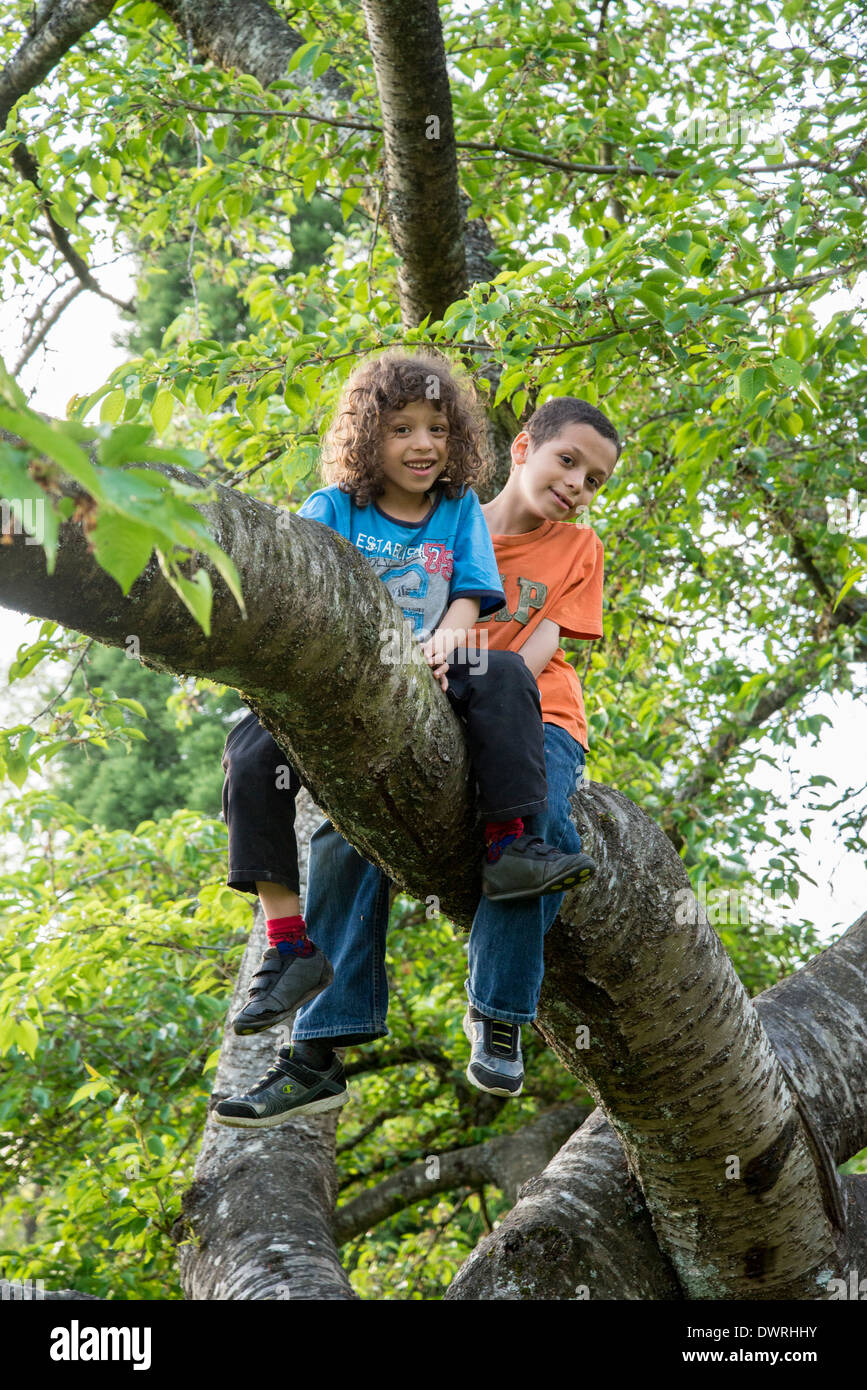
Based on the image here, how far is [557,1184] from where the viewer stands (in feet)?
8.98

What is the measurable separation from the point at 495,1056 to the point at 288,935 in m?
0.49

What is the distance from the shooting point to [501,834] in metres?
1.99

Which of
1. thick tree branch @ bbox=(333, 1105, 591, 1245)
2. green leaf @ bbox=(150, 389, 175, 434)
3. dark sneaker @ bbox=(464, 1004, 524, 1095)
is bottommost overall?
thick tree branch @ bbox=(333, 1105, 591, 1245)

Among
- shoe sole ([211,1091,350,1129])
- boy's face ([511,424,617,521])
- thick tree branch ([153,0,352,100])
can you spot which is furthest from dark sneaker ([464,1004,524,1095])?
thick tree branch ([153,0,352,100])

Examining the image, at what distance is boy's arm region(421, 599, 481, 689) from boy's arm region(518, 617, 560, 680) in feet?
0.73

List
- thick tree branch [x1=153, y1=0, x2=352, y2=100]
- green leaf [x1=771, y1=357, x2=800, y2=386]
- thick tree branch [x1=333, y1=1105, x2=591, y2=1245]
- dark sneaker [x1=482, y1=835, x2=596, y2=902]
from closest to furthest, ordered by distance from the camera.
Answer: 1. dark sneaker [x1=482, y1=835, x2=596, y2=902]
2. green leaf [x1=771, y1=357, x2=800, y2=386]
3. thick tree branch [x1=153, y1=0, x2=352, y2=100]
4. thick tree branch [x1=333, y1=1105, x2=591, y2=1245]

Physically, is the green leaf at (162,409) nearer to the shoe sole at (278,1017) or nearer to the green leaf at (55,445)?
the shoe sole at (278,1017)

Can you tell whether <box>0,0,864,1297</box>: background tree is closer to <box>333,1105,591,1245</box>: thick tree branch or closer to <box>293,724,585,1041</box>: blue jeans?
<box>293,724,585,1041</box>: blue jeans

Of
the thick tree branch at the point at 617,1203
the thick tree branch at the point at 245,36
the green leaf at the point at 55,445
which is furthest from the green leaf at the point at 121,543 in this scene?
the thick tree branch at the point at 245,36

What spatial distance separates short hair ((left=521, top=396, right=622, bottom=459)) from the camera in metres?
2.61

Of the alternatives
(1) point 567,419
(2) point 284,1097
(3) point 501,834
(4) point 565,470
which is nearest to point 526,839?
(3) point 501,834

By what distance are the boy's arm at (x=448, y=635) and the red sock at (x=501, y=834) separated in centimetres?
27

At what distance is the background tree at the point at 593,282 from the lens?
290cm
